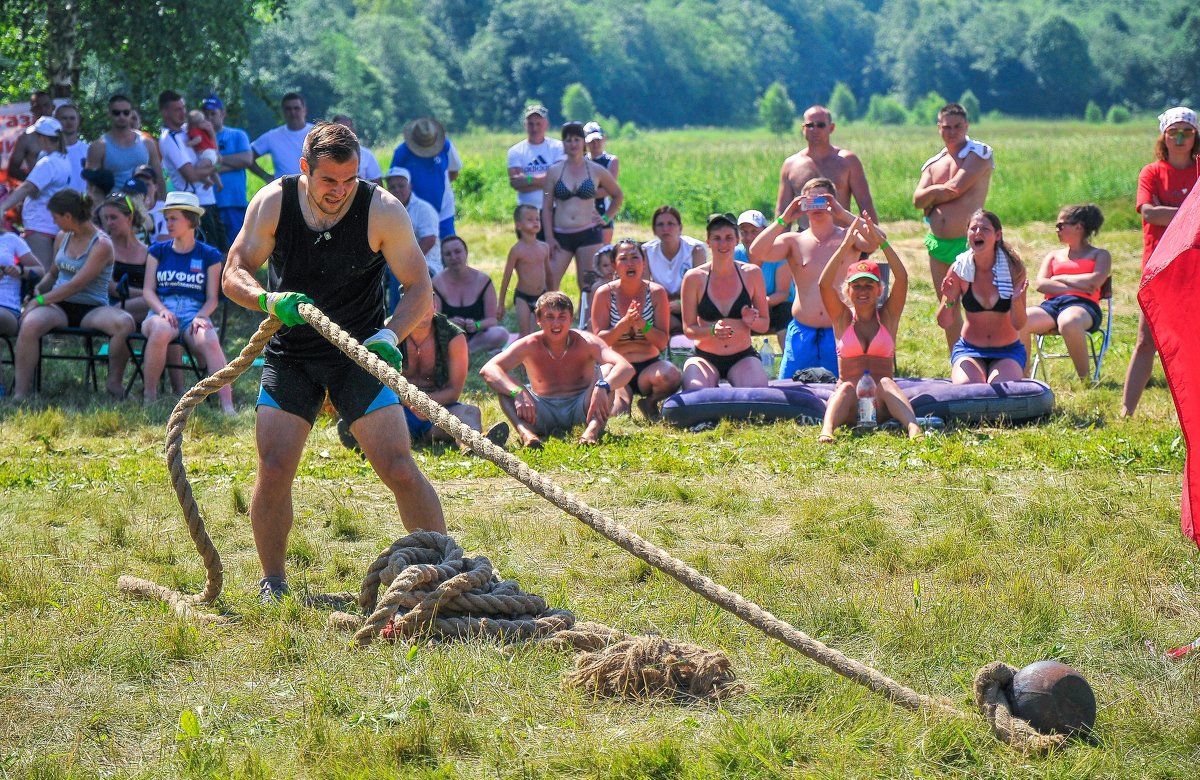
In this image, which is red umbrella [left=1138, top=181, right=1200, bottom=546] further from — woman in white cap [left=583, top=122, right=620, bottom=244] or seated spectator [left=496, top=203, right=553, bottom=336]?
woman in white cap [left=583, top=122, right=620, bottom=244]

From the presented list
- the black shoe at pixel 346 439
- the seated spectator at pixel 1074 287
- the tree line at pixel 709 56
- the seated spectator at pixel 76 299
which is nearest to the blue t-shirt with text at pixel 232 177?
the seated spectator at pixel 76 299

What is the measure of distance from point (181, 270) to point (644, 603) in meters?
5.91

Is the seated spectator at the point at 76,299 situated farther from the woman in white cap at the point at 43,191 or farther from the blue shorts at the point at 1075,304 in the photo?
the blue shorts at the point at 1075,304

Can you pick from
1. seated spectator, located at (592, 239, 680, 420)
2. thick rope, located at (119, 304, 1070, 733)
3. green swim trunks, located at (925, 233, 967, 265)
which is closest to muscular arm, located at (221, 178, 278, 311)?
thick rope, located at (119, 304, 1070, 733)

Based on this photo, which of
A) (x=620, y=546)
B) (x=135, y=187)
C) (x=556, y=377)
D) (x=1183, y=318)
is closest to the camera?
(x=1183, y=318)

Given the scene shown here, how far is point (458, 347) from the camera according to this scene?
26.6ft

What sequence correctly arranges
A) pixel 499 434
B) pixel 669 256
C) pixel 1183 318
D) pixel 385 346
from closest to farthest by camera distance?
pixel 1183 318, pixel 385 346, pixel 499 434, pixel 669 256

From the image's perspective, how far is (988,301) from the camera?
858cm

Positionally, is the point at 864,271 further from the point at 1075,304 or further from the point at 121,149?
the point at 121,149

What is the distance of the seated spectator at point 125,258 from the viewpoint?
9711mm

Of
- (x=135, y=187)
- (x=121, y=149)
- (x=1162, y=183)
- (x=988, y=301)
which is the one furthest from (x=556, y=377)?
(x=121, y=149)

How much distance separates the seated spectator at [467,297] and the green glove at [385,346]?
613 cm

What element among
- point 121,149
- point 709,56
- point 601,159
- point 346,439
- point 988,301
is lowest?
point 346,439

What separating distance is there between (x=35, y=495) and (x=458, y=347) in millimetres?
2687
